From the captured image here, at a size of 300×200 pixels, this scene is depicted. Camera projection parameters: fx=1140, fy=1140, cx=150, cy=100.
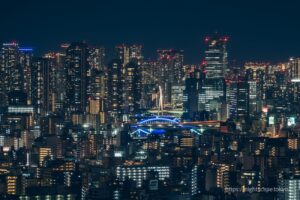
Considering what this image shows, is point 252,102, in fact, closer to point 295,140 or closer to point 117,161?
point 295,140

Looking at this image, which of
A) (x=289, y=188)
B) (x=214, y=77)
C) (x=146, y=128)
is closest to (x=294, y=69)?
(x=214, y=77)

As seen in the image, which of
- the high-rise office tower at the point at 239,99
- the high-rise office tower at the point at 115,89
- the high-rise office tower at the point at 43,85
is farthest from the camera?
the high-rise office tower at the point at 115,89

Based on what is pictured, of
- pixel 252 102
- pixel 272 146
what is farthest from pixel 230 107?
pixel 272 146

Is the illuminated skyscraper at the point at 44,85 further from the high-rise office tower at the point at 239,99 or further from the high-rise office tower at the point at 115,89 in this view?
the high-rise office tower at the point at 239,99

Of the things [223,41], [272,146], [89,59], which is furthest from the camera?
[223,41]

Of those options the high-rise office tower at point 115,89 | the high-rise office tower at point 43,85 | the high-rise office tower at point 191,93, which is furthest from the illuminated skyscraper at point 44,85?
the high-rise office tower at point 191,93
